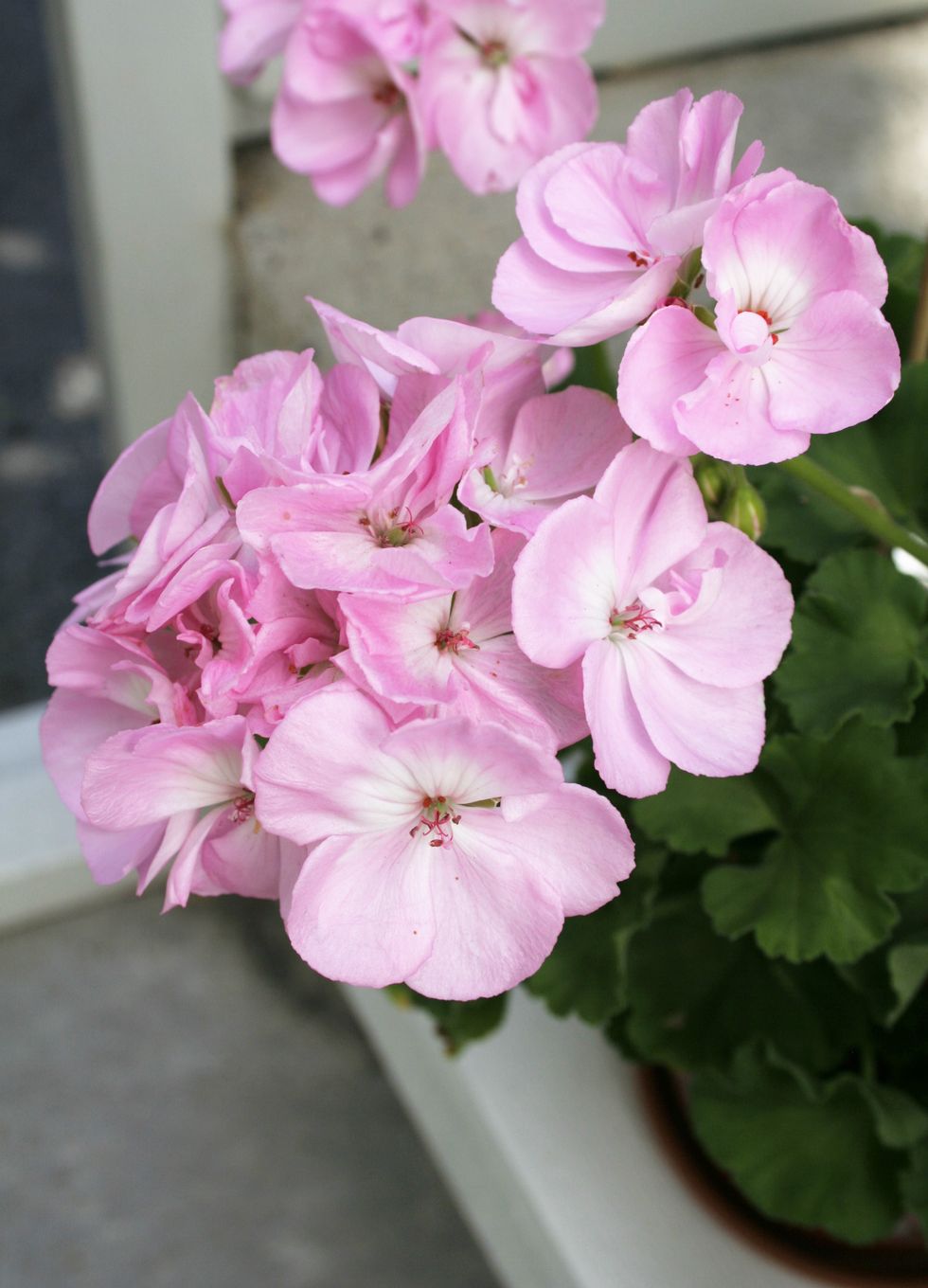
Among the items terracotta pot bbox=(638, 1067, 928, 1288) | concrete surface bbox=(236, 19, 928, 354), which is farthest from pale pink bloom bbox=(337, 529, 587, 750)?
concrete surface bbox=(236, 19, 928, 354)

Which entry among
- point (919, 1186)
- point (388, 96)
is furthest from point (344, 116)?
point (919, 1186)

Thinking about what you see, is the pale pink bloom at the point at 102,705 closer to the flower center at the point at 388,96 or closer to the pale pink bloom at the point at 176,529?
the pale pink bloom at the point at 176,529

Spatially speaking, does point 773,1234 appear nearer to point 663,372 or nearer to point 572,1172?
point 572,1172

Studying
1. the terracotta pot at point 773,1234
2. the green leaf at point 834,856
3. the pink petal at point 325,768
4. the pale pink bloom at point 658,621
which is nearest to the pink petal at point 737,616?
the pale pink bloom at point 658,621

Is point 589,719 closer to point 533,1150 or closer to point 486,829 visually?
point 486,829

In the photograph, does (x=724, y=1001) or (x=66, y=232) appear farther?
(x=66, y=232)

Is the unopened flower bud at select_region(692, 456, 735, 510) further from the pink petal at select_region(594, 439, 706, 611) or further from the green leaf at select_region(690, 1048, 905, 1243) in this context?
the green leaf at select_region(690, 1048, 905, 1243)

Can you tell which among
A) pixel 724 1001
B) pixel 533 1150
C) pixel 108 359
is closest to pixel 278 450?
pixel 724 1001
